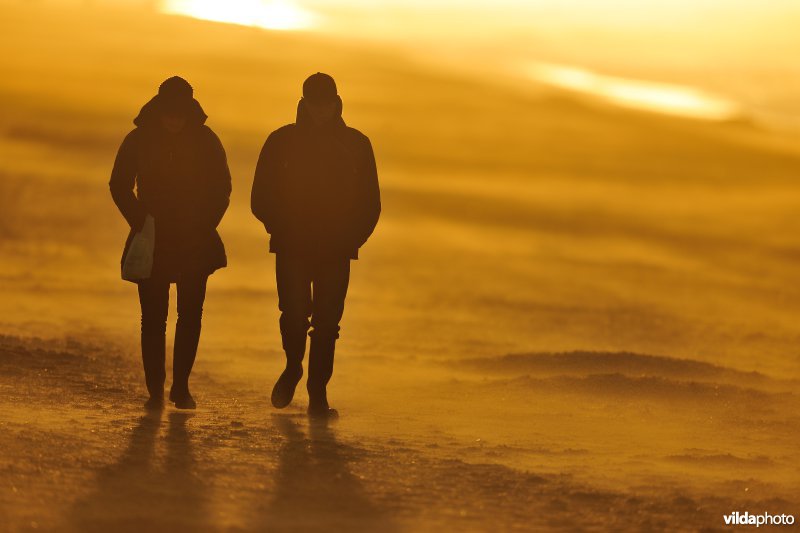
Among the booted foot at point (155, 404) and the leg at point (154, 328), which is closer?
the leg at point (154, 328)

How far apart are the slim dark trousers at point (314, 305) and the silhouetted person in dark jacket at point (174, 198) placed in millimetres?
452

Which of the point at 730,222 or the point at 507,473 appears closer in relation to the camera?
the point at 507,473

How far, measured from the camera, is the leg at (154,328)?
11.0m

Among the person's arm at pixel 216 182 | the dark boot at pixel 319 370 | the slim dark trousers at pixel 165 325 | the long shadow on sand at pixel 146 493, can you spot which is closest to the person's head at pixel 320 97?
the person's arm at pixel 216 182

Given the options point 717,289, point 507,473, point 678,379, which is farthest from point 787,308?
point 507,473

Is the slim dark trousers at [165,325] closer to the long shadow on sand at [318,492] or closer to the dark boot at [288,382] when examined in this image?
the dark boot at [288,382]

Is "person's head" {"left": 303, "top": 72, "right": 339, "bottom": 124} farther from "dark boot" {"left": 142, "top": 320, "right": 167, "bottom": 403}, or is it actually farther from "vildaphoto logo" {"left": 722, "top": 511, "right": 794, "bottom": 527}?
"vildaphoto logo" {"left": 722, "top": 511, "right": 794, "bottom": 527}

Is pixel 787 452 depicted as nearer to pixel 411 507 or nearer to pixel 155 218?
pixel 411 507

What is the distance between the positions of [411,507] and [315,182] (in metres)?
2.97

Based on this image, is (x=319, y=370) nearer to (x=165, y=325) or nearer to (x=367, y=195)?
(x=165, y=325)

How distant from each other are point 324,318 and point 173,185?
119cm

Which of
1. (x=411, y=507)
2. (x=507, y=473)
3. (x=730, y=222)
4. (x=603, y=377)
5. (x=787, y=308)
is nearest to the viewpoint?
(x=411, y=507)

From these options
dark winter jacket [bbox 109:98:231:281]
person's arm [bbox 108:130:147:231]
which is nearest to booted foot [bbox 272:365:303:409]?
dark winter jacket [bbox 109:98:231:281]

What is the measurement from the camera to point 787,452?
→ 1092cm
